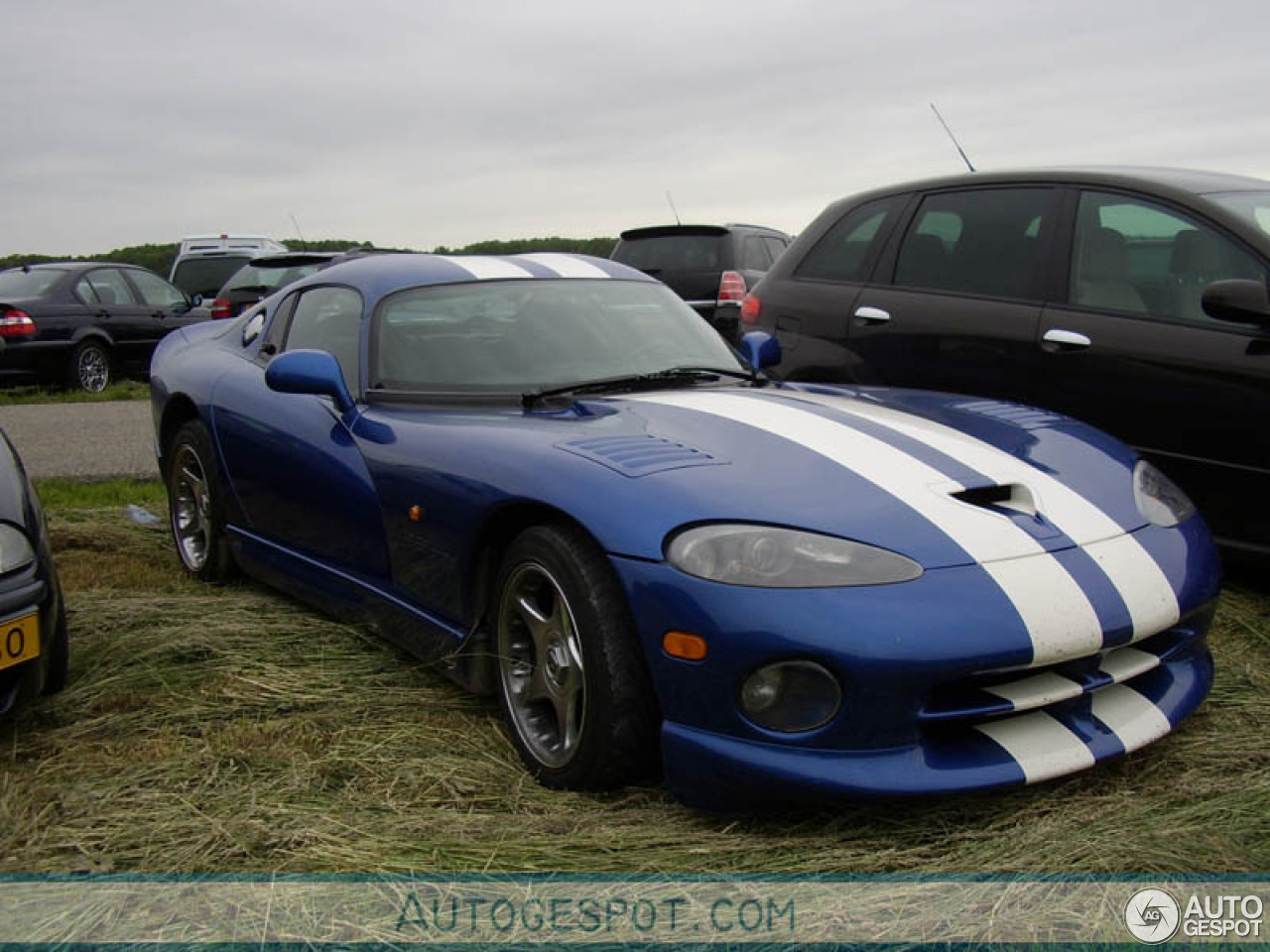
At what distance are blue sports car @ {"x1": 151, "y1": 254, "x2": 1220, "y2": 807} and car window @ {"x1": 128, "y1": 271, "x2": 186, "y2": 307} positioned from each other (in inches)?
418

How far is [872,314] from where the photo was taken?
5.07m

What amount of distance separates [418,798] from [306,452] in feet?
4.82

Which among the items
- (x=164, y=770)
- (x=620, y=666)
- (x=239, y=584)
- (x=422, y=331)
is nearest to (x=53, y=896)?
(x=164, y=770)

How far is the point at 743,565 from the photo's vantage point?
8.44ft

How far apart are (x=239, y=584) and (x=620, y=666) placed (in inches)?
105

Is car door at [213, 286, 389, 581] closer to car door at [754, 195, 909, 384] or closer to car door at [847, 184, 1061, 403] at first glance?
car door at [754, 195, 909, 384]

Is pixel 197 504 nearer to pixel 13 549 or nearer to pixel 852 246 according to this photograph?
A: pixel 13 549

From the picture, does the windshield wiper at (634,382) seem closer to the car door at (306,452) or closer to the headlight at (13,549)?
the car door at (306,452)

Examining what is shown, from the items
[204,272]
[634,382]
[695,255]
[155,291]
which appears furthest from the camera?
[204,272]

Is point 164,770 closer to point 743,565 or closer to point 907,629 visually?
point 743,565

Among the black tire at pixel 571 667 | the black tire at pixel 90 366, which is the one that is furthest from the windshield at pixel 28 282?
the black tire at pixel 571 667

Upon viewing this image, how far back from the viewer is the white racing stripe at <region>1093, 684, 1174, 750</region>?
8.85 feet

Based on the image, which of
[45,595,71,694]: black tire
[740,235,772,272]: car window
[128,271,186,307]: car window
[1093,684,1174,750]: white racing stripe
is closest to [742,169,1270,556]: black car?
[1093,684,1174,750]: white racing stripe

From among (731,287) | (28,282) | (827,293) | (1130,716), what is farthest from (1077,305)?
(28,282)
